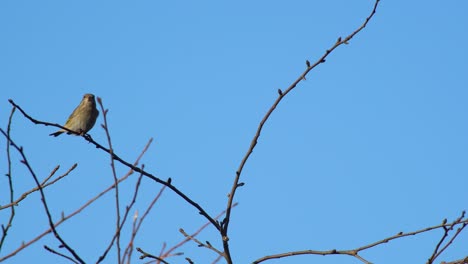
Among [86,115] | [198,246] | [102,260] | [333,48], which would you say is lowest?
[102,260]

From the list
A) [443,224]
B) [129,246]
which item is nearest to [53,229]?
[129,246]

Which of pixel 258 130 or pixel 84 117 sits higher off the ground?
pixel 84 117

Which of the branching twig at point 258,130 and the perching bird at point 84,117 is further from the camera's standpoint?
the perching bird at point 84,117

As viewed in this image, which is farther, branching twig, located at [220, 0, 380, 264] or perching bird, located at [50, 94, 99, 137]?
perching bird, located at [50, 94, 99, 137]

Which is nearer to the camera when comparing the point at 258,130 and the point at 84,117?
the point at 258,130

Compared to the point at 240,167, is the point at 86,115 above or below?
above

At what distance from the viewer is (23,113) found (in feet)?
10.5

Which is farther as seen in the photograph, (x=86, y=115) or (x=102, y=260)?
(x=86, y=115)

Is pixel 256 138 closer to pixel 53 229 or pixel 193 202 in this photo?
pixel 193 202

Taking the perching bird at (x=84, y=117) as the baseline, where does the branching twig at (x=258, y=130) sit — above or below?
below

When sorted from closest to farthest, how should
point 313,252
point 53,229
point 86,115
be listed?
point 53,229 < point 313,252 < point 86,115

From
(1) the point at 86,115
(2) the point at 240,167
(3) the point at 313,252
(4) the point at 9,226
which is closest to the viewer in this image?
(4) the point at 9,226

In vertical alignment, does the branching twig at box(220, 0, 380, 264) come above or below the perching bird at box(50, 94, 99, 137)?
below

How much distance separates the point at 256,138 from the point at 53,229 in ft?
4.23
